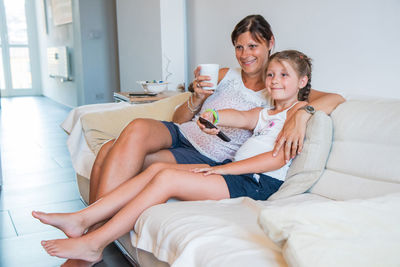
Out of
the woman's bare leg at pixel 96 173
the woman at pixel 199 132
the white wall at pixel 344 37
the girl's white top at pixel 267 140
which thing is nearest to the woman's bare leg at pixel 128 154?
the woman at pixel 199 132

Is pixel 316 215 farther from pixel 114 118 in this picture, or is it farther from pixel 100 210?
pixel 114 118

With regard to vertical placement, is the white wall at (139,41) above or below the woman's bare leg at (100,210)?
above

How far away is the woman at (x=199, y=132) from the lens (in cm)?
159

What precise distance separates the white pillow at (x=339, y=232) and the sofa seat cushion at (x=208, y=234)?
5.1 inches

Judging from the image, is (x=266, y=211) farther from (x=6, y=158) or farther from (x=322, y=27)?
(x=6, y=158)

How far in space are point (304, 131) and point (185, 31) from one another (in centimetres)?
209

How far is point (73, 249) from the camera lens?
51.3 inches

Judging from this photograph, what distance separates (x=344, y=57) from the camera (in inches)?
76.8

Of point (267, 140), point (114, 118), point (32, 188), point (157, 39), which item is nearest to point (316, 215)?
point (267, 140)

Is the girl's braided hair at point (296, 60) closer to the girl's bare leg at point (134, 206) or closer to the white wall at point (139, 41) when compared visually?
the girl's bare leg at point (134, 206)

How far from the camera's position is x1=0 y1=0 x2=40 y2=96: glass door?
7770 mm

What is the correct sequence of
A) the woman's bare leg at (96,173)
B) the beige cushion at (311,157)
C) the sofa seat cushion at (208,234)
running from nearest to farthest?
the sofa seat cushion at (208,234) → the beige cushion at (311,157) → the woman's bare leg at (96,173)

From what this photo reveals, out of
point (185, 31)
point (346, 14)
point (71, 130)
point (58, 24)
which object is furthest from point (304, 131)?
point (58, 24)

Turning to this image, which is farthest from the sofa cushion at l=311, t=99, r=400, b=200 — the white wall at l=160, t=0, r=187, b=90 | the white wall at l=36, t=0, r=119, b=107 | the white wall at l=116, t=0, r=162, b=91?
the white wall at l=36, t=0, r=119, b=107
